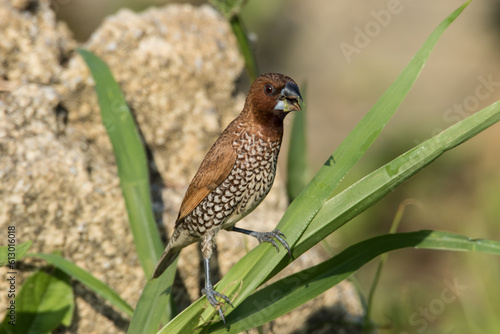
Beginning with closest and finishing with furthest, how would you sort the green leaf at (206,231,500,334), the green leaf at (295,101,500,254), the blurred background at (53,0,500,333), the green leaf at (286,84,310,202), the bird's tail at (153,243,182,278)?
the green leaf at (295,101,500,254)
the green leaf at (206,231,500,334)
the bird's tail at (153,243,182,278)
the green leaf at (286,84,310,202)
the blurred background at (53,0,500,333)

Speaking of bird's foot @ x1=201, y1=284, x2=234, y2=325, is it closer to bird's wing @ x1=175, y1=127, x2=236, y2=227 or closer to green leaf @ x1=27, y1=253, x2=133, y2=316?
bird's wing @ x1=175, y1=127, x2=236, y2=227

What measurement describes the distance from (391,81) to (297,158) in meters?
4.61

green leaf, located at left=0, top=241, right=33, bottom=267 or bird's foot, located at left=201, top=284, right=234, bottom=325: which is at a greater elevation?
green leaf, located at left=0, top=241, right=33, bottom=267

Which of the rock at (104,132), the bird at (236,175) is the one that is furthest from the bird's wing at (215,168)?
the rock at (104,132)

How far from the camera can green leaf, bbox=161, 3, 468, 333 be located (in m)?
2.35

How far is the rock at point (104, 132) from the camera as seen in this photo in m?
3.12

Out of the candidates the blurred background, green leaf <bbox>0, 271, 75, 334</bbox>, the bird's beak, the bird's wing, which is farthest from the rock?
the blurred background

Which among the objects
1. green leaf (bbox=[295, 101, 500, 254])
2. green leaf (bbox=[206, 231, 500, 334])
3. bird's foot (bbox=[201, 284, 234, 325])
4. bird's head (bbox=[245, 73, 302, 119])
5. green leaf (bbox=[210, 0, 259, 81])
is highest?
green leaf (bbox=[210, 0, 259, 81])

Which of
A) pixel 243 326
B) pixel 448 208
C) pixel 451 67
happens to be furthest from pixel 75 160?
pixel 451 67

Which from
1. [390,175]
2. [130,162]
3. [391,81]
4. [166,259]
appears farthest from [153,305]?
[391,81]

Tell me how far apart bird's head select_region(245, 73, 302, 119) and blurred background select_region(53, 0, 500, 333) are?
2970 mm

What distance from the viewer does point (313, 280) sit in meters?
2.67

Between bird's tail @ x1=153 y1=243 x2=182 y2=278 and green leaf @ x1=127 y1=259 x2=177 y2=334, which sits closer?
green leaf @ x1=127 y1=259 x2=177 y2=334

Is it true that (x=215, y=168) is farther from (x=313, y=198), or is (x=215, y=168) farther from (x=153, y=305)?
(x=153, y=305)
